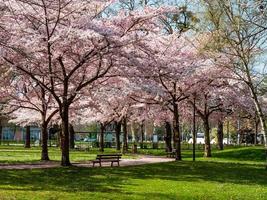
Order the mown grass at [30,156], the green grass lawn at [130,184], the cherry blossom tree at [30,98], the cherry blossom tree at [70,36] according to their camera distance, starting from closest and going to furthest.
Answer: the green grass lawn at [130,184], the cherry blossom tree at [70,36], the mown grass at [30,156], the cherry blossom tree at [30,98]

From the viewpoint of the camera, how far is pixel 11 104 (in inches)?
1297

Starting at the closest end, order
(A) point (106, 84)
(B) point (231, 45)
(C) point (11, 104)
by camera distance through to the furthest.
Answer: (B) point (231, 45) → (A) point (106, 84) → (C) point (11, 104)

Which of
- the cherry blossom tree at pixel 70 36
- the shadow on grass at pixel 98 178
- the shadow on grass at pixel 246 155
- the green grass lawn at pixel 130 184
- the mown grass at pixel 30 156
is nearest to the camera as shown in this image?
the green grass lawn at pixel 130 184

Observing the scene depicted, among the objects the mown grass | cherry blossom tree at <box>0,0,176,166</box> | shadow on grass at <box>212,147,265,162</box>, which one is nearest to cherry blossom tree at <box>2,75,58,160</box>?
the mown grass

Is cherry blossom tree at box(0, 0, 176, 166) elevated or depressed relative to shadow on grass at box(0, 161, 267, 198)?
elevated

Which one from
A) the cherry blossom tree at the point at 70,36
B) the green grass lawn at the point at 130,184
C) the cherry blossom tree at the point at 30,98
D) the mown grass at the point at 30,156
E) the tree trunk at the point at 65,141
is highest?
the cherry blossom tree at the point at 70,36

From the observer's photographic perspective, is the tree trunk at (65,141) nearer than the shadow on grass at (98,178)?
No

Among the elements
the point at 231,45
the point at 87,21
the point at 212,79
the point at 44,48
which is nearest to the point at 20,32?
the point at 44,48

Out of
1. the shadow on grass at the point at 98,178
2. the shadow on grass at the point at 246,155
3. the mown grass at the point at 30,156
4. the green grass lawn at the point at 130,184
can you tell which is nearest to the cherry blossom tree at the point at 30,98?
the mown grass at the point at 30,156

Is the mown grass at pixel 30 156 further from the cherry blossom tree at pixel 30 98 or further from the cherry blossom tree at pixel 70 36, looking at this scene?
the cherry blossom tree at pixel 70 36

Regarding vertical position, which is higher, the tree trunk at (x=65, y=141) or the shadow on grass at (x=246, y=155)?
the tree trunk at (x=65, y=141)

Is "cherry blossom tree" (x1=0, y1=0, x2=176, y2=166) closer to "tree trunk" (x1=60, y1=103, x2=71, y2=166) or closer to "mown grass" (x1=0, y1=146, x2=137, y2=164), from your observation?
"tree trunk" (x1=60, y1=103, x2=71, y2=166)

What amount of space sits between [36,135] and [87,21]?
307 ft

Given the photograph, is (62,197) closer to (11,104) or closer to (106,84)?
(106,84)
